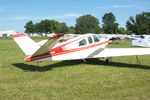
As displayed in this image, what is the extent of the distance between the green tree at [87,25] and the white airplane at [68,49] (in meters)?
83.3

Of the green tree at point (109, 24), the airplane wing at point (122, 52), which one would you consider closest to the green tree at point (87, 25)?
the green tree at point (109, 24)

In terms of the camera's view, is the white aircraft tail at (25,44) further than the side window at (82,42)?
No

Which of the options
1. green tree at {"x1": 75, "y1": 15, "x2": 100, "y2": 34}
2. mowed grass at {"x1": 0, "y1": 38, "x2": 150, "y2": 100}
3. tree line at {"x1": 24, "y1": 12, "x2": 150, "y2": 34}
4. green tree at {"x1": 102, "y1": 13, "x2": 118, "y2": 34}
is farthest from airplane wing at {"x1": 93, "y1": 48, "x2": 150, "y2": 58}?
green tree at {"x1": 102, "y1": 13, "x2": 118, "y2": 34}

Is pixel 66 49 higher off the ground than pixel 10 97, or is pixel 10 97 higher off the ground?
pixel 66 49

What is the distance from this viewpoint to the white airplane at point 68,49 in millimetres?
7594

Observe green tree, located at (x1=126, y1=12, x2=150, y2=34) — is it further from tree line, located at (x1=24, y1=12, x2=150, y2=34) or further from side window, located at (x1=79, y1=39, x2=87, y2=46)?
side window, located at (x1=79, y1=39, x2=87, y2=46)

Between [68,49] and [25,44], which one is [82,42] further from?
[25,44]

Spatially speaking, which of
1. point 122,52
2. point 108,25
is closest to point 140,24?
point 108,25

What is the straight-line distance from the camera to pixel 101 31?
101 metres

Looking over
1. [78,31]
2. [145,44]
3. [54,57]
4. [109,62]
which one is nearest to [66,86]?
[54,57]

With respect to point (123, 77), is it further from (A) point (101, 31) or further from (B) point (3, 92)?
(A) point (101, 31)

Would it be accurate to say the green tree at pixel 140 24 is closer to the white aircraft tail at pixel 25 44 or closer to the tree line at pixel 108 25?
the tree line at pixel 108 25

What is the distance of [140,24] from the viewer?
8138 centimetres

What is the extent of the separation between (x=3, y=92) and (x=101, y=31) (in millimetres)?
97827
